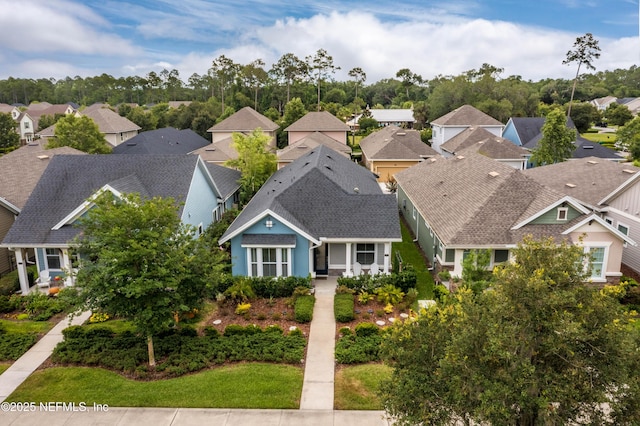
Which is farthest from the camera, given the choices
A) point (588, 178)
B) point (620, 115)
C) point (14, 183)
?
point (620, 115)

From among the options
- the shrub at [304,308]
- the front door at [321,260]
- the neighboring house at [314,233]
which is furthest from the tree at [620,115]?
the shrub at [304,308]

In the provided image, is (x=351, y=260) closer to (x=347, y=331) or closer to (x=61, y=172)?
(x=347, y=331)

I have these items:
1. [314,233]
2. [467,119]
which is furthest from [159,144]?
[467,119]

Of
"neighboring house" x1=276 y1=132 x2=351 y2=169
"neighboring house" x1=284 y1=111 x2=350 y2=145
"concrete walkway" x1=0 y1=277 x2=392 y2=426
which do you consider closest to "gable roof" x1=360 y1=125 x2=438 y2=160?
"neighboring house" x1=276 y1=132 x2=351 y2=169

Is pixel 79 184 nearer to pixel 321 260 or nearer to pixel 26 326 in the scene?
pixel 26 326

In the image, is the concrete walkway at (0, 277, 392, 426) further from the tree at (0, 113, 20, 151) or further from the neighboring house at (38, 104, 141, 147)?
the tree at (0, 113, 20, 151)

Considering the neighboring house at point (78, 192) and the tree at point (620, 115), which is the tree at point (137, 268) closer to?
the neighboring house at point (78, 192)
